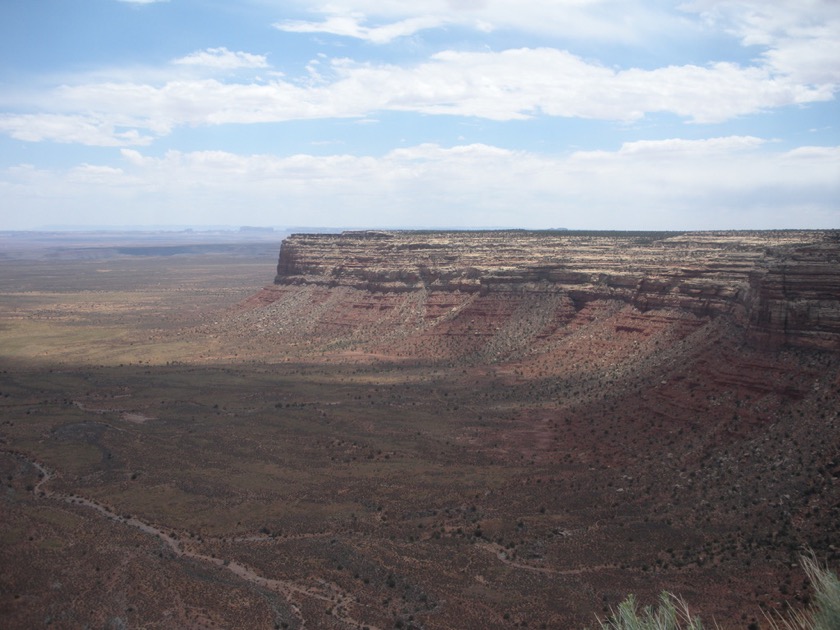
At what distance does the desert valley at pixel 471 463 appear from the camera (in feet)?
90.9

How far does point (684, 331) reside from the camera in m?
60.2

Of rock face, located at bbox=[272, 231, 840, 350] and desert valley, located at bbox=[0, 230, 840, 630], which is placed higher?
rock face, located at bbox=[272, 231, 840, 350]

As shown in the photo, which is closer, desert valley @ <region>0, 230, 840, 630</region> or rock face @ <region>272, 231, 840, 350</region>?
desert valley @ <region>0, 230, 840, 630</region>

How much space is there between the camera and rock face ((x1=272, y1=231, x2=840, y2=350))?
44.3 meters

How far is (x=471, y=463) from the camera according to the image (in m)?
43.4

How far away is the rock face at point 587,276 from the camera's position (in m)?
44.3

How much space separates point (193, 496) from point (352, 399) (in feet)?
74.4

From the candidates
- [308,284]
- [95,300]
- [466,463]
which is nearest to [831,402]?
[466,463]

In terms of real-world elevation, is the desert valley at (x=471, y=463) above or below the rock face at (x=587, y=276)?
below

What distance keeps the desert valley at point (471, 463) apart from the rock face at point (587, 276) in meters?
0.29

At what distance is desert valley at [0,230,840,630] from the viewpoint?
1091 inches

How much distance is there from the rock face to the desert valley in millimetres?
294

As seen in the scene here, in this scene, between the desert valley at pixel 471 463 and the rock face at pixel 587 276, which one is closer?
the desert valley at pixel 471 463

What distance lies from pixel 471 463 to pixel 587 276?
40668 millimetres
